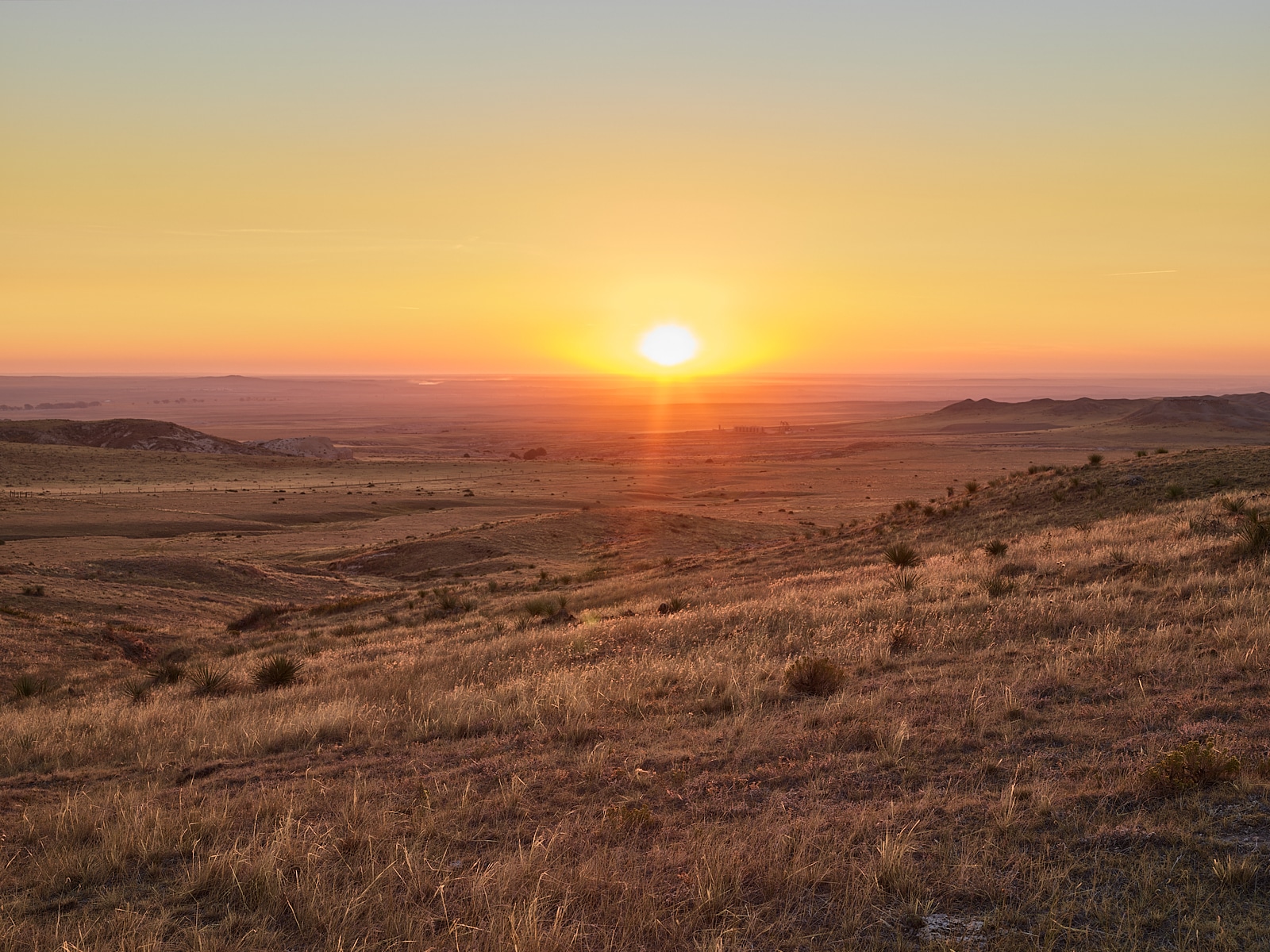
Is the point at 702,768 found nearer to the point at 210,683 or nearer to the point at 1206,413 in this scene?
the point at 210,683

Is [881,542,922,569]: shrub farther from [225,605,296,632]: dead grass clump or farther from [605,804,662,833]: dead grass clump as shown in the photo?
[225,605,296,632]: dead grass clump

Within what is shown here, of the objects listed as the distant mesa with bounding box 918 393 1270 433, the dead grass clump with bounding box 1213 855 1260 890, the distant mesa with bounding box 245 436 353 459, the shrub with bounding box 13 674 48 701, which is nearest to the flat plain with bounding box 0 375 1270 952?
the dead grass clump with bounding box 1213 855 1260 890

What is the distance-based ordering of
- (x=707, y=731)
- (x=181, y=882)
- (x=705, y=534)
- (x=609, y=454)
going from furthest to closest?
(x=609, y=454), (x=705, y=534), (x=707, y=731), (x=181, y=882)

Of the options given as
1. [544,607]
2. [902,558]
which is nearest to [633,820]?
[544,607]

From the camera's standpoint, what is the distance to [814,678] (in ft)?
26.5

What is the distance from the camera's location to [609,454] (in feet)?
381

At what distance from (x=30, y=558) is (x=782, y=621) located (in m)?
32.6

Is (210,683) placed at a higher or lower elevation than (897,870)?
lower

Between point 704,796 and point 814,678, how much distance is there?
293cm

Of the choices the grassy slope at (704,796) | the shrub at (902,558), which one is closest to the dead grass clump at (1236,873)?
the grassy slope at (704,796)

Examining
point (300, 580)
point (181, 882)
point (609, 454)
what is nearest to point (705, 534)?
point (300, 580)

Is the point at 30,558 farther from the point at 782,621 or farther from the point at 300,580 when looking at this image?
the point at 782,621

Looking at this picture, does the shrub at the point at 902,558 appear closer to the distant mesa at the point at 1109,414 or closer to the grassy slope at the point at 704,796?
the grassy slope at the point at 704,796

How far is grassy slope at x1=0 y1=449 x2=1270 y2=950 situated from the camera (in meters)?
3.96
